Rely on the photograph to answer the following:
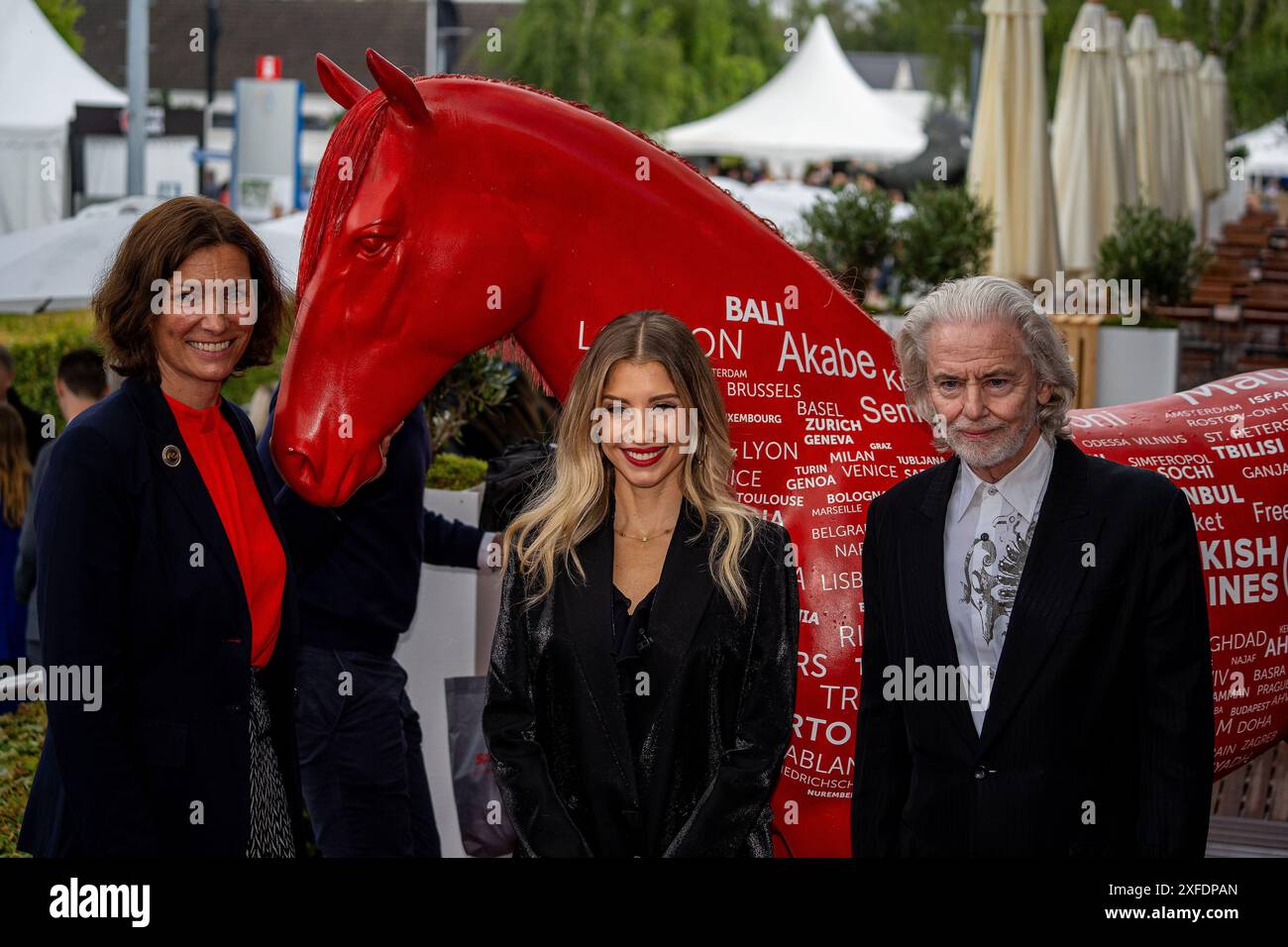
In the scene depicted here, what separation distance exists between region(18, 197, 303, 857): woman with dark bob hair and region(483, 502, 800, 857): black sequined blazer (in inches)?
23.4

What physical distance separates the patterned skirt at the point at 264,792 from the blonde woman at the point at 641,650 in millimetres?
600

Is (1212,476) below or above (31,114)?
below

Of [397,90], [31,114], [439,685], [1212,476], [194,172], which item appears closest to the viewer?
[397,90]

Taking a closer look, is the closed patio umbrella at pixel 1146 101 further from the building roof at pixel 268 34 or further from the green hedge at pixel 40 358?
the building roof at pixel 268 34

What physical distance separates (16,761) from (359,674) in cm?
245

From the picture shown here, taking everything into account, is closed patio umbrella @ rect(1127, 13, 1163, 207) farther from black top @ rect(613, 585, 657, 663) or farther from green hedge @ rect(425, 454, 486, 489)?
black top @ rect(613, 585, 657, 663)

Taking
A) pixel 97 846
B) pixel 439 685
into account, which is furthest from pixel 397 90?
pixel 439 685

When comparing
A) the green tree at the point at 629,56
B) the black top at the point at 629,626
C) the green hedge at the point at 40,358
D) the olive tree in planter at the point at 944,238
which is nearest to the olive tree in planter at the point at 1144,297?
the olive tree in planter at the point at 944,238

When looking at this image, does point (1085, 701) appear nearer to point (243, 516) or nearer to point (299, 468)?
point (243, 516)

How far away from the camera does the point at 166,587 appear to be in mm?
2896

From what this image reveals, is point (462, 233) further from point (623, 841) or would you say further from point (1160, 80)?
point (1160, 80)

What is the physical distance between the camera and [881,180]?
28.7 m

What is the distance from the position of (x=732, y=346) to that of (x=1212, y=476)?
140 centimetres

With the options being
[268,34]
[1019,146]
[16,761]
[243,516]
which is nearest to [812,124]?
[1019,146]
